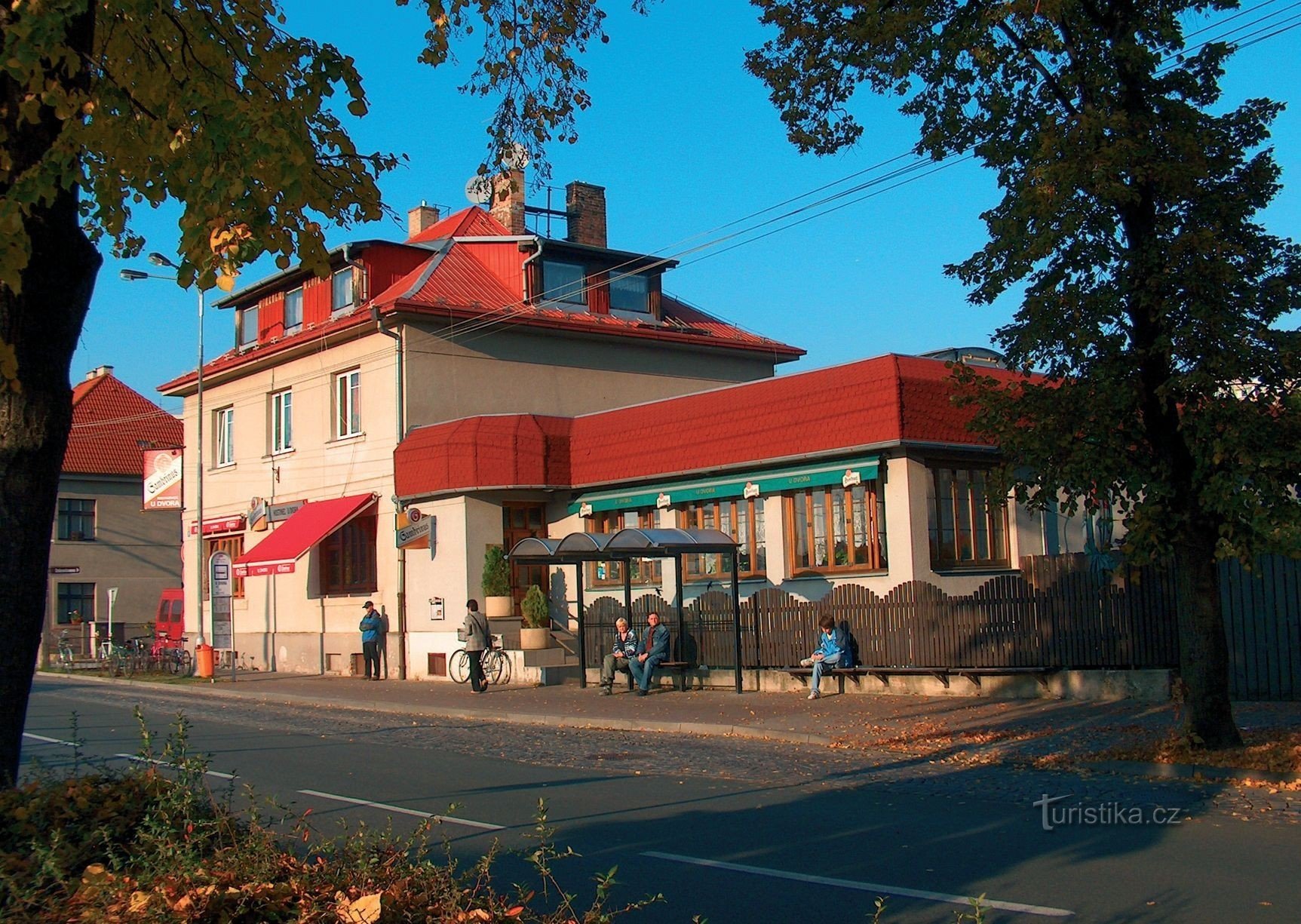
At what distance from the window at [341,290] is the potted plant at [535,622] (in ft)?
32.9

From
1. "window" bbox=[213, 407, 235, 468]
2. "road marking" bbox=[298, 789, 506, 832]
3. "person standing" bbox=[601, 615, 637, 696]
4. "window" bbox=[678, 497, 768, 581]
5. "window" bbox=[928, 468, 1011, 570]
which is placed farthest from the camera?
"window" bbox=[213, 407, 235, 468]

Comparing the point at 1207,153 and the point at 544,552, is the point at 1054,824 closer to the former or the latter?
the point at 1207,153

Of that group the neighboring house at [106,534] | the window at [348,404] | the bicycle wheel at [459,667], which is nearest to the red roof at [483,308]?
the window at [348,404]

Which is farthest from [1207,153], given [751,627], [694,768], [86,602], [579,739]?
[86,602]

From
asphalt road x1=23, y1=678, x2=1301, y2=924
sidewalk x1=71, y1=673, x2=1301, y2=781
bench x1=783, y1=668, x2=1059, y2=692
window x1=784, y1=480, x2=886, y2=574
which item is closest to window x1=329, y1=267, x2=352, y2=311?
sidewalk x1=71, y1=673, x2=1301, y2=781

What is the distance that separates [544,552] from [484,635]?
2.69m

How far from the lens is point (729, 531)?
23.7 meters

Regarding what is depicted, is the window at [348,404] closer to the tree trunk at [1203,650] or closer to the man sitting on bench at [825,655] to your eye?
the man sitting on bench at [825,655]

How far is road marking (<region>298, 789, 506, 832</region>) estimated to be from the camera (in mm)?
9414

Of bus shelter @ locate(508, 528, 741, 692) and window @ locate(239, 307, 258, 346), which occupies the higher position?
window @ locate(239, 307, 258, 346)

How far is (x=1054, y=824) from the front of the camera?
948cm

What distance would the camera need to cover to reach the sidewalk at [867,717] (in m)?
13.6

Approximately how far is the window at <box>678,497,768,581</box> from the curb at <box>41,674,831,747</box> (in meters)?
5.16

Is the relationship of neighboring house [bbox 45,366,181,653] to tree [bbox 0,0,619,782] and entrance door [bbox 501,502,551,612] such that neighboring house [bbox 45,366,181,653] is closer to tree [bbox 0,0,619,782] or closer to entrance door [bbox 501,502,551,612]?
entrance door [bbox 501,502,551,612]
